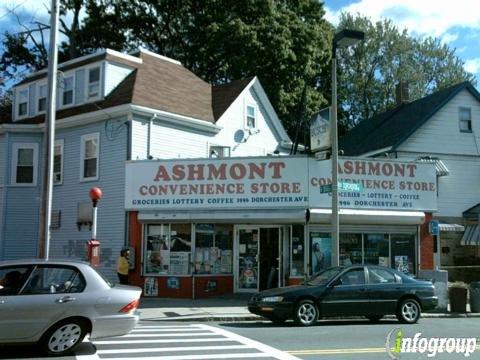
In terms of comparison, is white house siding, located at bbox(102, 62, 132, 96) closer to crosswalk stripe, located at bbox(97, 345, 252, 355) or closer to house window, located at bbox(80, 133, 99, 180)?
house window, located at bbox(80, 133, 99, 180)

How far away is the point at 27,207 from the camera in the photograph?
24062mm

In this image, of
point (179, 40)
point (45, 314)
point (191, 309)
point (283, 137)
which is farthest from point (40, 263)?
point (179, 40)

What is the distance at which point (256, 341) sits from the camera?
11391mm

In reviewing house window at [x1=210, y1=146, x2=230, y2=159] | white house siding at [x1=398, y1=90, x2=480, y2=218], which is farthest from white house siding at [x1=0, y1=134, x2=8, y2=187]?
white house siding at [x1=398, y1=90, x2=480, y2=218]

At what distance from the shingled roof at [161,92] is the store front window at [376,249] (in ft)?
27.9

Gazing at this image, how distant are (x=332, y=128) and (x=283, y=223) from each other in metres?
4.35

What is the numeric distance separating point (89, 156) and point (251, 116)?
8.23 m

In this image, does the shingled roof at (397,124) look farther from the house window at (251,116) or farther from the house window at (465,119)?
the house window at (251,116)

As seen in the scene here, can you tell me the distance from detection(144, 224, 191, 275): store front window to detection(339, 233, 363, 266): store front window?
523cm

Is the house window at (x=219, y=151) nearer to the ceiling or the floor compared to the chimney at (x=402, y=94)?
nearer to the floor

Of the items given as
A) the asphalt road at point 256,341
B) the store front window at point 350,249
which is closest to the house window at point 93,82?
the store front window at point 350,249

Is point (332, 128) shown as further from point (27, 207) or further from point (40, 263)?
point (27, 207)

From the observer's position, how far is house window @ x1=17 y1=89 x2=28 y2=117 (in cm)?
2698

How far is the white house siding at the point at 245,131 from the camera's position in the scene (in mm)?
25781
